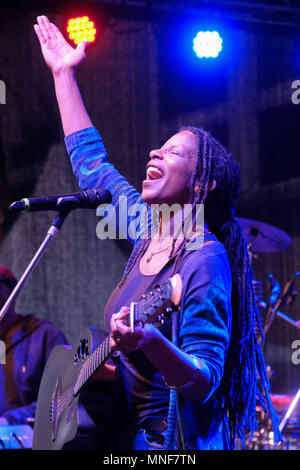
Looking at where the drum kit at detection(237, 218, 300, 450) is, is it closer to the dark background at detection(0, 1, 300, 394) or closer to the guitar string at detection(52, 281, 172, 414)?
the dark background at detection(0, 1, 300, 394)

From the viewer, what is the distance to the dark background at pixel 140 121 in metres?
5.93

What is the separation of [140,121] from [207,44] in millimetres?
960

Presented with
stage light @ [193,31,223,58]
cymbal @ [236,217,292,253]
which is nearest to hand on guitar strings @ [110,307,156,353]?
cymbal @ [236,217,292,253]

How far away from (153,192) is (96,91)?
14.3ft

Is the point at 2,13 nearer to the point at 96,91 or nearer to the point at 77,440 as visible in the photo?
the point at 96,91

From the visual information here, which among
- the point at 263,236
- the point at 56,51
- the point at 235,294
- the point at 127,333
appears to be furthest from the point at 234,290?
the point at 263,236

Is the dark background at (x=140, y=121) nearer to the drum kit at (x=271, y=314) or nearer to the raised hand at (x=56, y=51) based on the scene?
the drum kit at (x=271, y=314)

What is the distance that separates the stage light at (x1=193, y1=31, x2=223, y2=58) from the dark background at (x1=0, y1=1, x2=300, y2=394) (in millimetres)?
86

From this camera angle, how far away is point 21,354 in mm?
4117

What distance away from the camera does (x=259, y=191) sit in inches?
240

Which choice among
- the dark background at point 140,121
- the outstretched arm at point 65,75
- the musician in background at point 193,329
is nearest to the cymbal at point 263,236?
the dark background at point 140,121

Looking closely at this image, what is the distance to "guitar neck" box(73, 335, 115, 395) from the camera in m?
1.66

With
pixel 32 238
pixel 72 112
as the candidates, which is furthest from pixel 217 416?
pixel 32 238

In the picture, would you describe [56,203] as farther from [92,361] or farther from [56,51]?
[56,51]
